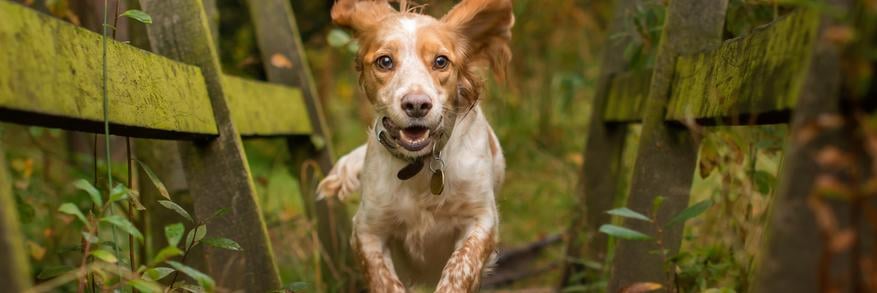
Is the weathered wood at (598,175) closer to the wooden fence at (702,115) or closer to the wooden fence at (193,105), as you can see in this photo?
the wooden fence at (702,115)

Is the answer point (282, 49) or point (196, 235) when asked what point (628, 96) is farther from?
point (196, 235)

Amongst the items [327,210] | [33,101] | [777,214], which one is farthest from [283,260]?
[777,214]

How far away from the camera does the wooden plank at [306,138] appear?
173 inches

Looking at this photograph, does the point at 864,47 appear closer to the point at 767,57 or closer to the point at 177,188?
the point at 767,57

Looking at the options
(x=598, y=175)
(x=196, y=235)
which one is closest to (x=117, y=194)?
(x=196, y=235)

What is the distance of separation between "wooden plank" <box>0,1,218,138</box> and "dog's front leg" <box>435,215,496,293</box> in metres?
0.93

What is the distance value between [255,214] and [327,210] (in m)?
1.66

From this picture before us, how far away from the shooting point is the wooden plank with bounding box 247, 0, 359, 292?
4402 mm

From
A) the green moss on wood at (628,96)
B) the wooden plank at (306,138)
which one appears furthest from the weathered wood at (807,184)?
the wooden plank at (306,138)

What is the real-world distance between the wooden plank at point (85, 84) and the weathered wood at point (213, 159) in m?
0.06

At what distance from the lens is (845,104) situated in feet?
4.45

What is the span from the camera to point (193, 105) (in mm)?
2719

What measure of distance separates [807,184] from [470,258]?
6.52 feet

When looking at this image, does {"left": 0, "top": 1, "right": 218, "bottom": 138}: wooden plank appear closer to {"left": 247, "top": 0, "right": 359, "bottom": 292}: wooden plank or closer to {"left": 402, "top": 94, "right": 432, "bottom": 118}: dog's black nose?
{"left": 402, "top": 94, "right": 432, "bottom": 118}: dog's black nose
